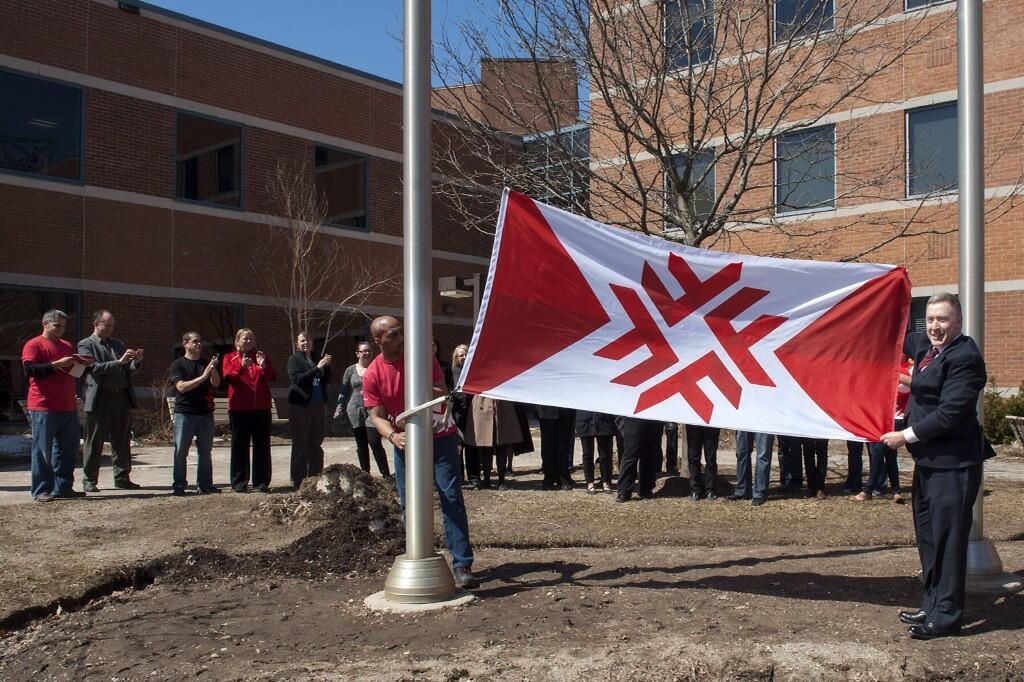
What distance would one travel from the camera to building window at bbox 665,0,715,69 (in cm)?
1196

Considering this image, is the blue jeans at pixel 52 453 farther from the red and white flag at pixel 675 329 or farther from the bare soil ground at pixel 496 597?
the red and white flag at pixel 675 329

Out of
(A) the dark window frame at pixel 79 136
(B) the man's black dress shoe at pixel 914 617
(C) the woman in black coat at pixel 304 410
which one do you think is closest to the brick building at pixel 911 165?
(C) the woman in black coat at pixel 304 410

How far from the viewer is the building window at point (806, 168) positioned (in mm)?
13633

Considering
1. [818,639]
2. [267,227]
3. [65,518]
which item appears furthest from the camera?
[267,227]

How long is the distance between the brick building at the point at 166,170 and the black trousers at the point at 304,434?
11.3 meters

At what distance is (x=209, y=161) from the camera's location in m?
24.2

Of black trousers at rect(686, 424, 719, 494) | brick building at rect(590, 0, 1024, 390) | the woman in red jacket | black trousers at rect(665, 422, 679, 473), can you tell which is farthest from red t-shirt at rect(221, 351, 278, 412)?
brick building at rect(590, 0, 1024, 390)

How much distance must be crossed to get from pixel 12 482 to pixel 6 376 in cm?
885

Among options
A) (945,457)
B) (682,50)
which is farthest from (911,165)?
(945,457)

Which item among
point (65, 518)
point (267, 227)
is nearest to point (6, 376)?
point (267, 227)

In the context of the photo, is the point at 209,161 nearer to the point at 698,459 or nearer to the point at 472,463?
the point at 472,463

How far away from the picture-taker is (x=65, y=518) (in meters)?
9.39

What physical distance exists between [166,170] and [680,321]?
62.6 feet

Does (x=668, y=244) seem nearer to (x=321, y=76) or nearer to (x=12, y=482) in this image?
(x=12, y=482)
